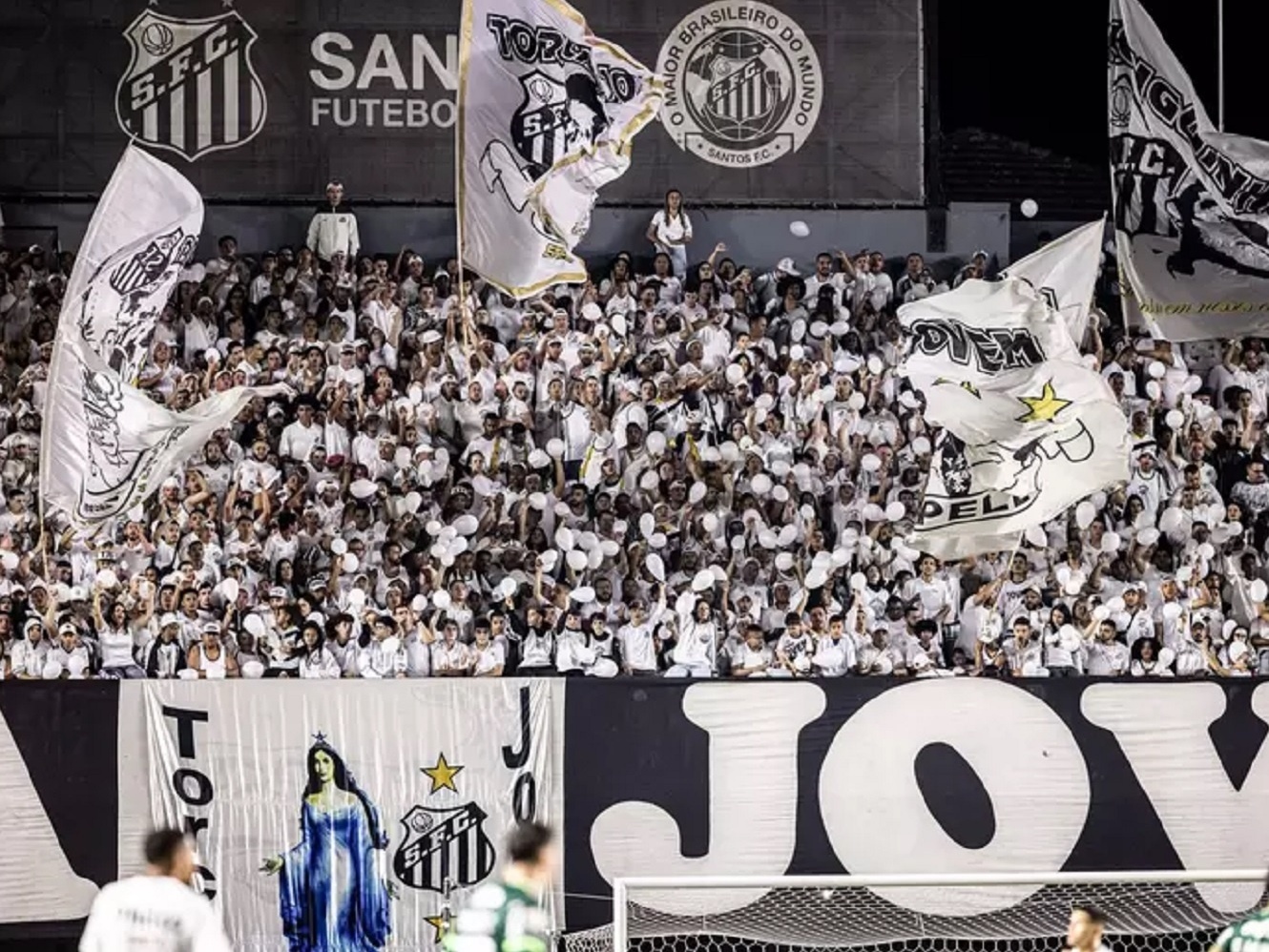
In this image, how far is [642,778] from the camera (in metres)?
20.3

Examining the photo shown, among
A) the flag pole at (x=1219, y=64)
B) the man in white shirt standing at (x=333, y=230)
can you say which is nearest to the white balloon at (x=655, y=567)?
the man in white shirt standing at (x=333, y=230)

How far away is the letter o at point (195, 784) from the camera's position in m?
19.9

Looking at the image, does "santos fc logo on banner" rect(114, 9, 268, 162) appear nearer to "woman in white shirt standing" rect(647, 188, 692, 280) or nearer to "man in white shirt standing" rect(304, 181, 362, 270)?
"man in white shirt standing" rect(304, 181, 362, 270)

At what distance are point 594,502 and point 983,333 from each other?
4.25m

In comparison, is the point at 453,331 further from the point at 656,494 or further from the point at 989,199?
the point at 989,199

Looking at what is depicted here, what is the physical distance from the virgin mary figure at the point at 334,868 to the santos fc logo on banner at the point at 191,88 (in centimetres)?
1060

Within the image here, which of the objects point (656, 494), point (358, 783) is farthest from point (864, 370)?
point (358, 783)

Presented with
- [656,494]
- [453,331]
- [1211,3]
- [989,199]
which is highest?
[1211,3]

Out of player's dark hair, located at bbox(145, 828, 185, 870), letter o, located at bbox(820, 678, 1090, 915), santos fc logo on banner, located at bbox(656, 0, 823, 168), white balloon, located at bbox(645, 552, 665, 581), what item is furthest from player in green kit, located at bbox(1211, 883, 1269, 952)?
santos fc logo on banner, located at bbox(656, 0, 823, 168)

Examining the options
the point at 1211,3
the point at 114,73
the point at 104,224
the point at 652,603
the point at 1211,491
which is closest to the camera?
the point at 104,224

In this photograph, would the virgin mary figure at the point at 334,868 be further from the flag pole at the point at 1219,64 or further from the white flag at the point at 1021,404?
the flag pole at the point at 1219,64

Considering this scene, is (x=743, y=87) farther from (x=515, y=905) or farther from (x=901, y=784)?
(x=515, y=905)

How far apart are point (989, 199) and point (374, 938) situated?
43.7 feet

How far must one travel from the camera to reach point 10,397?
2438 cm
